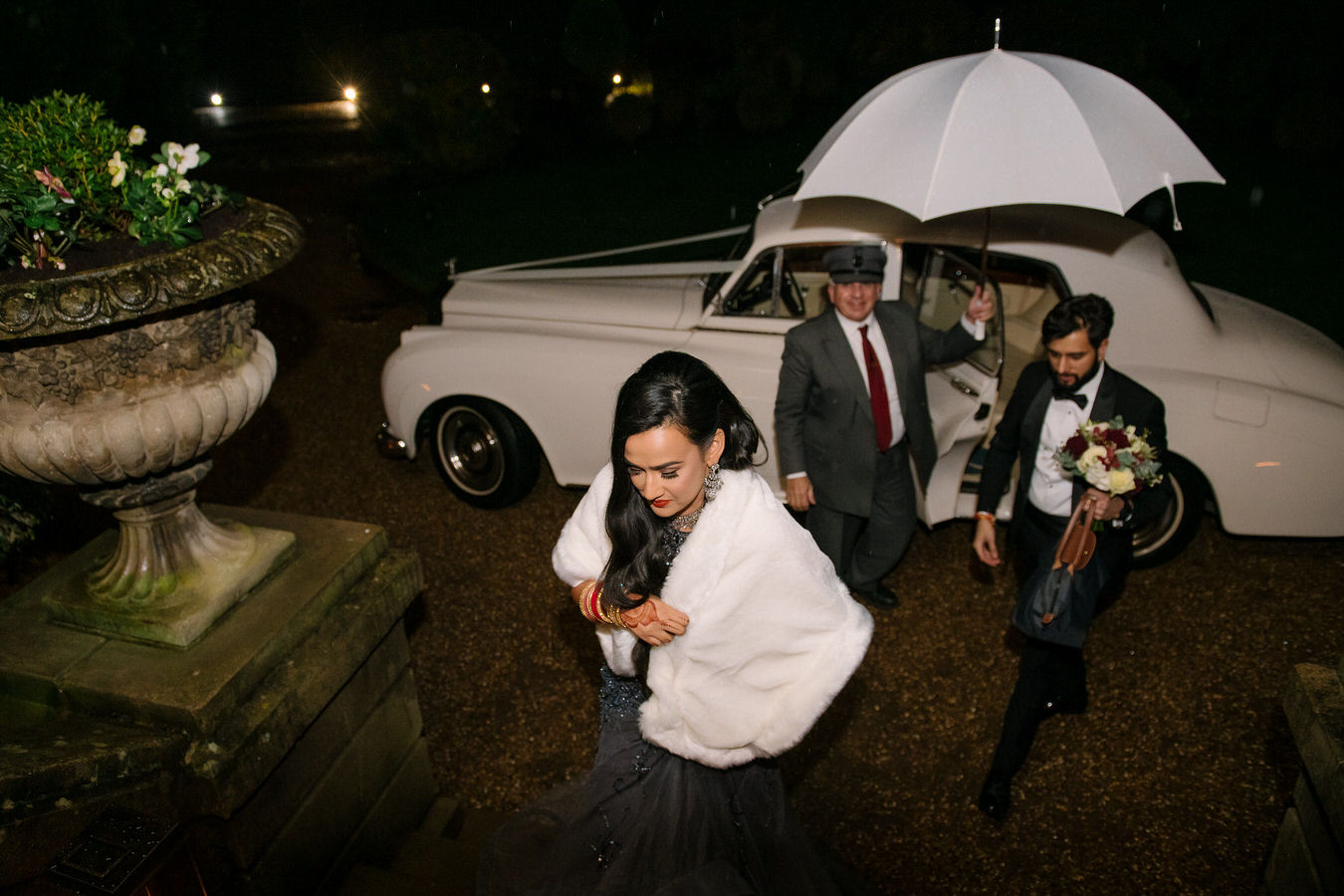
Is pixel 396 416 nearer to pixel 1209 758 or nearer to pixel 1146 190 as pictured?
pixel 1146 190

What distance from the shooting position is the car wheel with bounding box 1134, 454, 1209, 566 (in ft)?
14.1

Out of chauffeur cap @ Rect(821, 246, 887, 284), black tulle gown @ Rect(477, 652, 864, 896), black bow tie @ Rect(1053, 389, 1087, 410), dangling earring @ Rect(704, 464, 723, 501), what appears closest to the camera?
dangling earring @ Rect(704, 464, 723, 501)

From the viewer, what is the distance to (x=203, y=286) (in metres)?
2.23

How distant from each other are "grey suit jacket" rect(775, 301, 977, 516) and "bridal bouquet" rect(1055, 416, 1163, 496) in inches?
37.9

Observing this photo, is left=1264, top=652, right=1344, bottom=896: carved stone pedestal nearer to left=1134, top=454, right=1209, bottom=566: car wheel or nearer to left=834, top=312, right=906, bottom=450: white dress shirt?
left=834, top=312, right=906, bottom=450: white dress shirt

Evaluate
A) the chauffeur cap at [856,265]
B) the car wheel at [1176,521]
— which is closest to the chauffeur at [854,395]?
the chauffeur cap at [856,265]

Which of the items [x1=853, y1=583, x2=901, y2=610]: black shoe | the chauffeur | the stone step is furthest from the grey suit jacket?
the stone step

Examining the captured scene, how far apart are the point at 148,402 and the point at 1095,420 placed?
300cm

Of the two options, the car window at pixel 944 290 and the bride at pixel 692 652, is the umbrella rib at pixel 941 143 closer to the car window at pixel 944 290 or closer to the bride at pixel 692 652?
the car window at pixel 944 290

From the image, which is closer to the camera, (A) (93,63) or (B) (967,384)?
(B) (967,384)

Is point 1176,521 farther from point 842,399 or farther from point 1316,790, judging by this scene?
point 1316,790

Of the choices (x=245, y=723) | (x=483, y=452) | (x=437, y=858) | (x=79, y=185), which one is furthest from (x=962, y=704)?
(x=79, y=185)

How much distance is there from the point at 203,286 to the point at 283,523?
1083 mm

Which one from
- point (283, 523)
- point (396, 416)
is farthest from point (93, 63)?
point (283, 523)
